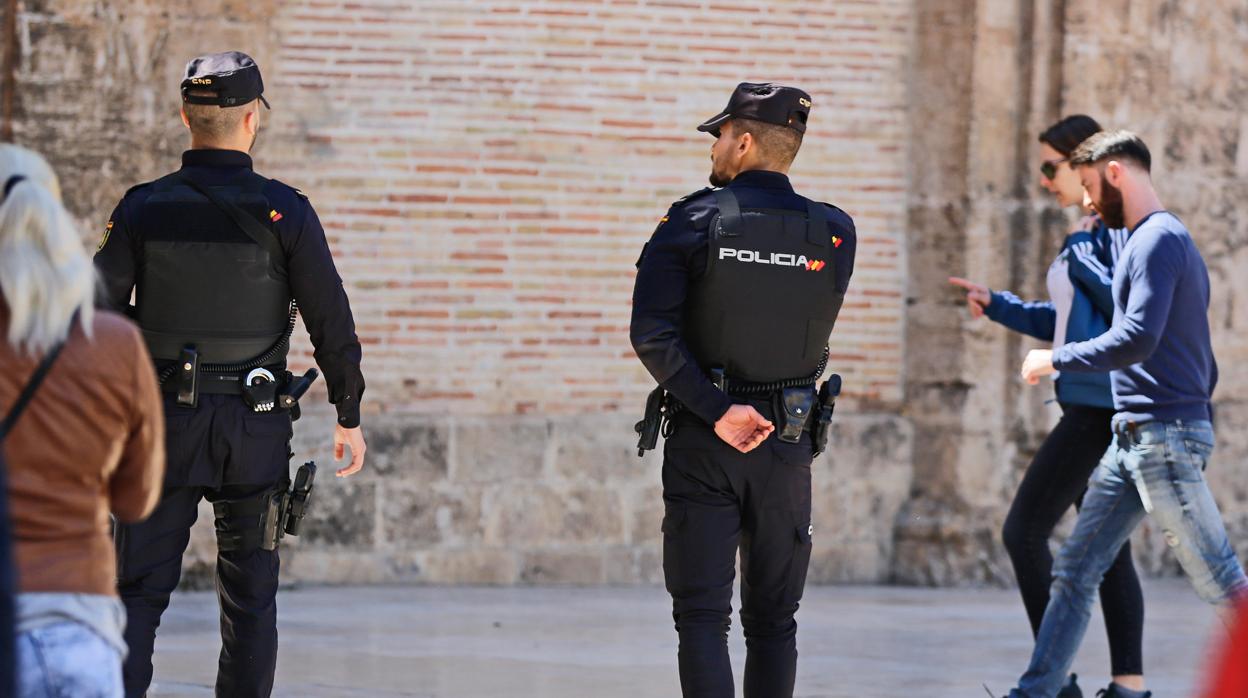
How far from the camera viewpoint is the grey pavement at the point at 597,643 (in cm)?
644

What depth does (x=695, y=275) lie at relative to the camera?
15.7 feet

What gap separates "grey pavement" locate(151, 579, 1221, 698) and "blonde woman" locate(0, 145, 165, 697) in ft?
11.0

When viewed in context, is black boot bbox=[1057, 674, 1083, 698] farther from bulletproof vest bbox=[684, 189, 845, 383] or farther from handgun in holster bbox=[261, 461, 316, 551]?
handgun in holster bbox=[261, 461, 316, 551]

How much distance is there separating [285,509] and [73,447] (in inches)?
82.6

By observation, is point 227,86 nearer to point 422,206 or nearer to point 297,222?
point 297,222

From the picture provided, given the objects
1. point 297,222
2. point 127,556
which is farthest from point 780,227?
point 127,556

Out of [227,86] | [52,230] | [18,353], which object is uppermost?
[227,86]

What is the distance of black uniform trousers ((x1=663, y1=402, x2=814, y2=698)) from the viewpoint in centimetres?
471

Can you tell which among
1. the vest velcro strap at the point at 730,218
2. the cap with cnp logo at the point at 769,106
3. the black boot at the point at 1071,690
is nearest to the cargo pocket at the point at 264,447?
the vest velcro strap at the point at 730,218

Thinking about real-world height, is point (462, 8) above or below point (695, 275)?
above

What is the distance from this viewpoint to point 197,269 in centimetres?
488

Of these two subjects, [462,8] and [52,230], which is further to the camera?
[462,8]

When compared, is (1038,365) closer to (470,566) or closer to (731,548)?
(731,548)

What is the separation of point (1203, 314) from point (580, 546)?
4.02 metres
